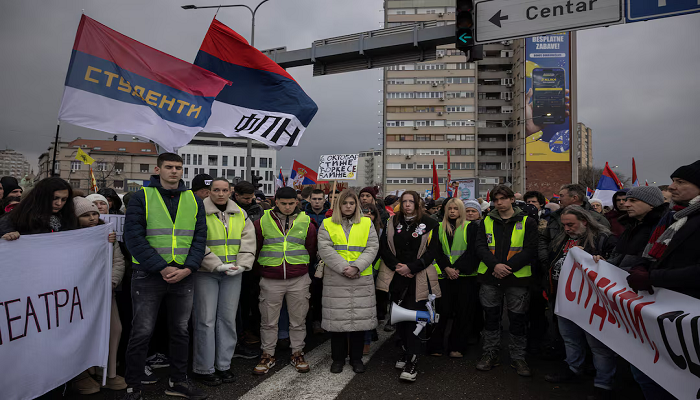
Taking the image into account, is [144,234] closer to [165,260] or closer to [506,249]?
[165,260]

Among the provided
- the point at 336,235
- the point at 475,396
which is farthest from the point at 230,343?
the point at 475,396

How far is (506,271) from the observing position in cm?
513

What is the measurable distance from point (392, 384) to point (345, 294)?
1.06 meters

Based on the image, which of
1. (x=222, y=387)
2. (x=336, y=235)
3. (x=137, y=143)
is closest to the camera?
(x=222, y=387)

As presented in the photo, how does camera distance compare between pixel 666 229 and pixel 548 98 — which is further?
pixel 548 98

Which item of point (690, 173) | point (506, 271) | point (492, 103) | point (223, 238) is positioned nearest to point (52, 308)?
point (223, 238)

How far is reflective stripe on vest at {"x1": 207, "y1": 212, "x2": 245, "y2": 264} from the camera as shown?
4.82m

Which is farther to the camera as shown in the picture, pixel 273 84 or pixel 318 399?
pixel 273 84

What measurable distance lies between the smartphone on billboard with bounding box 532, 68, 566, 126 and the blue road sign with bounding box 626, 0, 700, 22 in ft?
187

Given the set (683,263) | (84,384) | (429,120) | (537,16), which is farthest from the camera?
(429,120)

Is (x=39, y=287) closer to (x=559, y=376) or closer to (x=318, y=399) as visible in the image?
(x=318, y=399)

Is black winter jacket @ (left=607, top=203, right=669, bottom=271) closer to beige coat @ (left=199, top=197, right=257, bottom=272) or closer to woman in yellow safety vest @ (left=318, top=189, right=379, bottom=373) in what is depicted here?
woman in yellow safety vest @ (left=318, top=189, right=379, bottom=373)

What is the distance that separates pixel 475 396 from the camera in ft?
14.3

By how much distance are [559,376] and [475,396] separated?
109 cm
